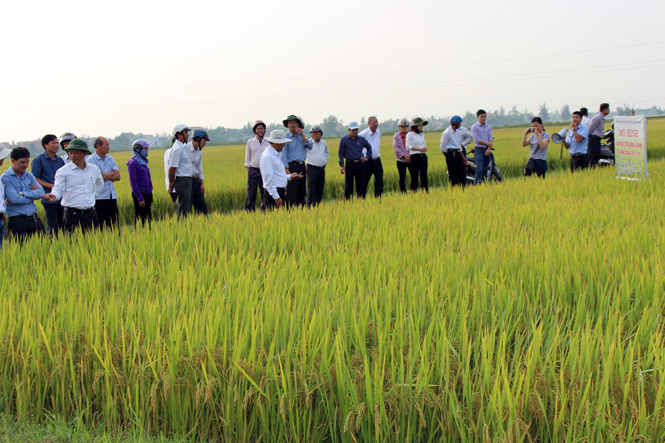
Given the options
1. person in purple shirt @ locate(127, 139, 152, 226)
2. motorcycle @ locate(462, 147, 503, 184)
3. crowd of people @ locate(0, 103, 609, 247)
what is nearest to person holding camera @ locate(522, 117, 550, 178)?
crowd of people @ locate(0, 103, 609, 247)

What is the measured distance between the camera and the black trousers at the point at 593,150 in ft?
35.0

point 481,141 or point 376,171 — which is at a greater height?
point 481,141

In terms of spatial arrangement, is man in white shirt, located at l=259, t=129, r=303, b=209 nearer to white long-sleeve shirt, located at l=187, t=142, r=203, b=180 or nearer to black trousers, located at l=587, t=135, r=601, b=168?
white long-sleeve shirt, located at l=187, t=142, r=203, b=180

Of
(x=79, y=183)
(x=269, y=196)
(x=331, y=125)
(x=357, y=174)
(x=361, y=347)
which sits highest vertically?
(x=331, y=125)

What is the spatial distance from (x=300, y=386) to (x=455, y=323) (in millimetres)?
840

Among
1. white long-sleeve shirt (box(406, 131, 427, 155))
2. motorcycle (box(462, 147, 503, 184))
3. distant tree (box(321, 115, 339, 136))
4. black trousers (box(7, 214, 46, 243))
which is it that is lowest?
black trousers (box(7, 214, 46, 243))

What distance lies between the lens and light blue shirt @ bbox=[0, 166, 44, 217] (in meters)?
5.50

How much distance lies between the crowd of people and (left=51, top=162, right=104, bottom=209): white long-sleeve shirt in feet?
0.03

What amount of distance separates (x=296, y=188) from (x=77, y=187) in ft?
12.1

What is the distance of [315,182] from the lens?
9.55 m

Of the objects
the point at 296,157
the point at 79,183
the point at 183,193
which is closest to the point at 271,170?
the point at 183,193

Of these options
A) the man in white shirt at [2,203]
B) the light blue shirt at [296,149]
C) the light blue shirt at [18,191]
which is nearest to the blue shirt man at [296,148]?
the light blue shirt at [296,149]

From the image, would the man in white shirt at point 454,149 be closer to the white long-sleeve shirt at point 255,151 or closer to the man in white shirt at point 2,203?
the white long-sleeve shirt at point 255,151

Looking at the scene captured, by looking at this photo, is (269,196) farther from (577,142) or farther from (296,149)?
(577,142)
